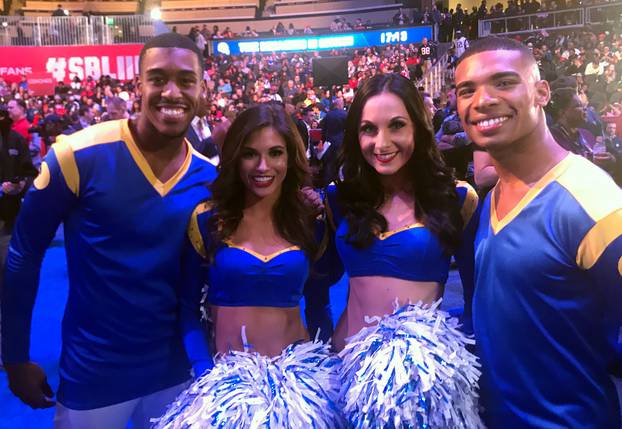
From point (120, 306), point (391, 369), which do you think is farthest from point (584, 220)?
point (120, 306)

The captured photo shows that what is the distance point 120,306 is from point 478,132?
47.9 inches

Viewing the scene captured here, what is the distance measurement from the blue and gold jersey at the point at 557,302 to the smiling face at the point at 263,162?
30.2 inches

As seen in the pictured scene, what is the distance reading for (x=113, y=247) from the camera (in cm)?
193

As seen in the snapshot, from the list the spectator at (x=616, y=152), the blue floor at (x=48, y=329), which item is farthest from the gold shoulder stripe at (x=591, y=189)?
the spectator at (x=616, y=152)

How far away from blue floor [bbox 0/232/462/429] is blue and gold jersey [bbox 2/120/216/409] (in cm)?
159

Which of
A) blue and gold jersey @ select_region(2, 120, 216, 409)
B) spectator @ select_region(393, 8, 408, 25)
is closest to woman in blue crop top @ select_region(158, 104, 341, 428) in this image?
blue and gold jersey @ select_region(2, 120, 216, 409)

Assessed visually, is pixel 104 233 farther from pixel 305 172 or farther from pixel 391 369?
pixel 391 369

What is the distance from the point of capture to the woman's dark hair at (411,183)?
6.24 ft

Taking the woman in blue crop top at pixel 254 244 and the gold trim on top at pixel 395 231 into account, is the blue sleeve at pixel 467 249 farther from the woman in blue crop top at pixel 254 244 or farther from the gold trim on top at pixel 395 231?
the woman in blue crop top at pixel 254 244

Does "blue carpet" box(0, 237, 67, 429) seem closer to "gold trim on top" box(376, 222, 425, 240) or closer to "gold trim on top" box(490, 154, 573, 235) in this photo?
"gold trim on top" box(376, 222, 425, 240)

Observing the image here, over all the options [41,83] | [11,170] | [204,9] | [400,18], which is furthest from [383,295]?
[204,9]

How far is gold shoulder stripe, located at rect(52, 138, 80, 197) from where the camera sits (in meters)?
1.90

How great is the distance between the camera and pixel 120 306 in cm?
195

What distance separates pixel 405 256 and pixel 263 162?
1.76 ft
